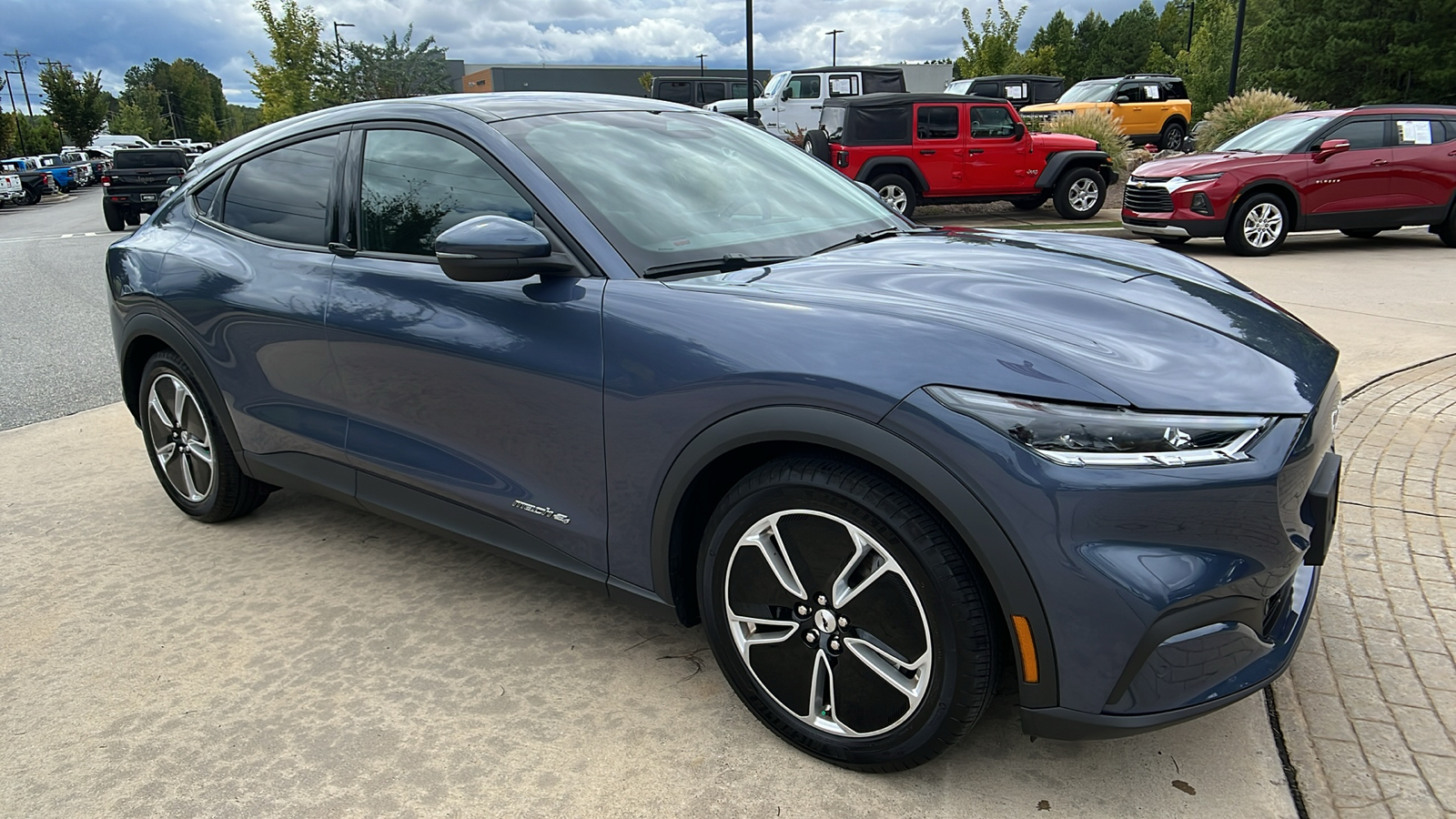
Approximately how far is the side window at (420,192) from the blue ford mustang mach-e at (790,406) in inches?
0.4

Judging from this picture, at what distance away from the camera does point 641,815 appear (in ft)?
7.34

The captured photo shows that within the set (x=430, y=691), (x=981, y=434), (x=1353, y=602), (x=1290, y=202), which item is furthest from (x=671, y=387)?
(x=1290, y=202)

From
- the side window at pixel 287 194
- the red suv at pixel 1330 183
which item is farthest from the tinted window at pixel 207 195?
the red suv at pixel 1330 183

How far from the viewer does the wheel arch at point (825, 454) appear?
191 centimetres

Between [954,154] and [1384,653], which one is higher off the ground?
[954,154]

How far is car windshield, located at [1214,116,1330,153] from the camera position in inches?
447

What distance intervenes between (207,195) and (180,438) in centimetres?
100

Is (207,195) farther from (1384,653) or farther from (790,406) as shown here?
(1384,653)

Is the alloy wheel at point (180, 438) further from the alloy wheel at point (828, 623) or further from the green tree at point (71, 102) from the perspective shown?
the green tree at point (71, 102)

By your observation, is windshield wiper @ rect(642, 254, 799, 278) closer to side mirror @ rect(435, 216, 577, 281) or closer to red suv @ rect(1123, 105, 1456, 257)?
side mirror @ rect(435, 216, 577, 281)

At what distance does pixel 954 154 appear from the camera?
1487 cm

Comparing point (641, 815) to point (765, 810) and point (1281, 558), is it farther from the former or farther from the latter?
point (1281, 558)

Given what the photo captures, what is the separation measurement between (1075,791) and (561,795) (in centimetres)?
121

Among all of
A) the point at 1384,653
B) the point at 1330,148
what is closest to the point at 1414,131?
the point at 1330,148
